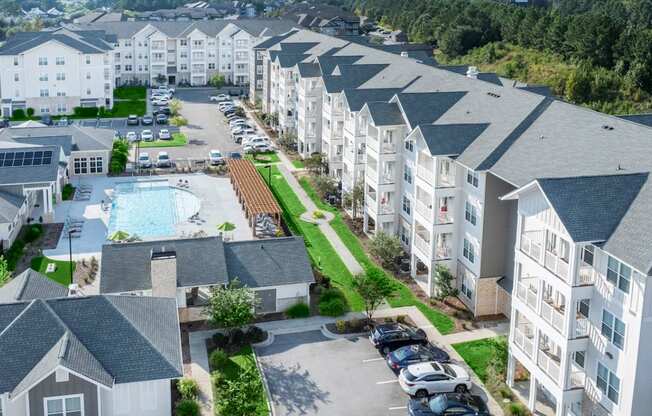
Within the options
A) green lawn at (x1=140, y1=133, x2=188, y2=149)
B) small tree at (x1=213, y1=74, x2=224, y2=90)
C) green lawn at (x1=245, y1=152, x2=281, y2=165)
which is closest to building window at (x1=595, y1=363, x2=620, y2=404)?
green lawn at (x1=245, y1=152, x2=281, y2=165)

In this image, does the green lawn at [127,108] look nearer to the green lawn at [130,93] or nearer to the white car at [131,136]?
the green lawn at [130,93]

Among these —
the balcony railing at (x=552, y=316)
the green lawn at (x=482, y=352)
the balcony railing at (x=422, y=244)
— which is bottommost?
the green lawn at (x=482, y=352)

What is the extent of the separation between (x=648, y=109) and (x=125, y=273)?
213ft

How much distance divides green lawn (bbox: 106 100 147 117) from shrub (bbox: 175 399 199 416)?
74.8m

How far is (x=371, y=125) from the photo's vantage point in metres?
50.3

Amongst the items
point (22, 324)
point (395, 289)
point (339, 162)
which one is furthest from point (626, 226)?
point (339, 162)

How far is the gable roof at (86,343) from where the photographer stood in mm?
26609

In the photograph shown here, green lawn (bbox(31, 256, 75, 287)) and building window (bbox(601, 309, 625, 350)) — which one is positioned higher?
building window (bbox(601, 309, 625, 350))

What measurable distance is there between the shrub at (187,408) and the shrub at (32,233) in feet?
83.5

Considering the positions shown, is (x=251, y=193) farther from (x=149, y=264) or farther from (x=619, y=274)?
(x=619, y=274)

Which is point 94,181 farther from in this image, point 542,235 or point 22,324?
point 542,235

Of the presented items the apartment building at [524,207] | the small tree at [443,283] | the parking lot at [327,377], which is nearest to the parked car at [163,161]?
the apartment building at [524,207]

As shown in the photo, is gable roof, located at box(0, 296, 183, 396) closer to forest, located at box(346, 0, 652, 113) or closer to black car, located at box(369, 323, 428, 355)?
black car, located at box(369, 323, 428, 355)

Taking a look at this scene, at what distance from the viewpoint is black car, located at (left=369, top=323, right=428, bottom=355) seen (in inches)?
1407
